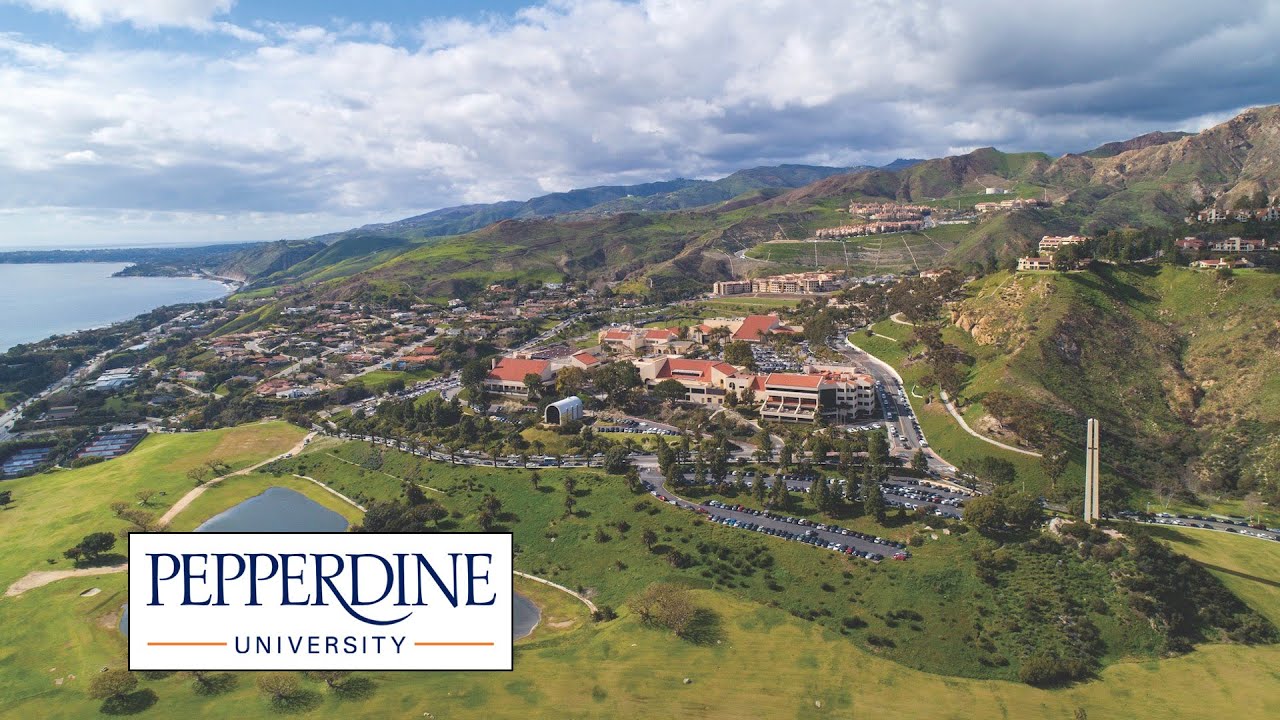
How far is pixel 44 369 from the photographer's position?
111 meters

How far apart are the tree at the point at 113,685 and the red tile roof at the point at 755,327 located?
77.7 meters

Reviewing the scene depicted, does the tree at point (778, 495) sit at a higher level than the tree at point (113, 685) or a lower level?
higher

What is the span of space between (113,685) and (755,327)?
8302 cm

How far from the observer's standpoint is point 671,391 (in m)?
71.2

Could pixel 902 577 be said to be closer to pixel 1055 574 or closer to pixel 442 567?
pixel 1055 574

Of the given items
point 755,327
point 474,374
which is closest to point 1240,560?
point 755,327

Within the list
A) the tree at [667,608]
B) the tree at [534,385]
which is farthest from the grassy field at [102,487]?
the tree at [667,608]

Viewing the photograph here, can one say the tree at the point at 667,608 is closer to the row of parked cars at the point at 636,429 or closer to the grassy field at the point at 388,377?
the row of parked cars at the point at 636,429

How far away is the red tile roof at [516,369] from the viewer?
260ft

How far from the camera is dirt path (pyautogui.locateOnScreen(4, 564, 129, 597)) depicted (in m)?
44.6

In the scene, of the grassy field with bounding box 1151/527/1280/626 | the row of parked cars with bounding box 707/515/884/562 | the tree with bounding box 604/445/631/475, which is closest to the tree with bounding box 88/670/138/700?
the tree with bounding box 604/445/631/475

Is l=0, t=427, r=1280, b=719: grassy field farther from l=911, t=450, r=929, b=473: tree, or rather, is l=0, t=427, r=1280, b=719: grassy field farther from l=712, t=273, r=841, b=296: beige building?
l=712, t=273, r=841, b=296: beige building

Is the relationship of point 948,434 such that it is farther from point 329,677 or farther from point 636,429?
point 329,677

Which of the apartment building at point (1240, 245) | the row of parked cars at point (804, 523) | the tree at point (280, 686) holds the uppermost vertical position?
the apartment building at point (1240, 245)
